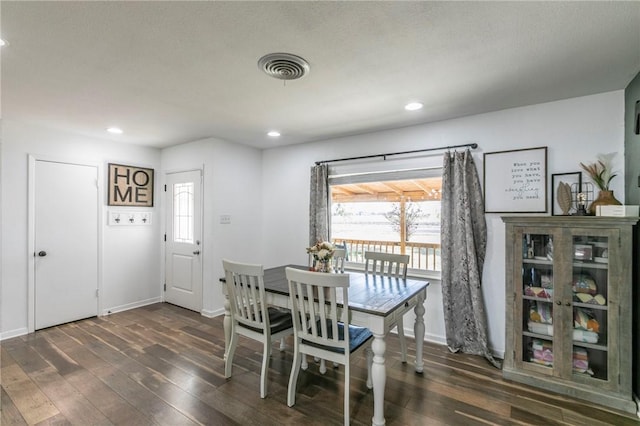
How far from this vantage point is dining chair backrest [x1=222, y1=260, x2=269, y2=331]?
2295 millimetres

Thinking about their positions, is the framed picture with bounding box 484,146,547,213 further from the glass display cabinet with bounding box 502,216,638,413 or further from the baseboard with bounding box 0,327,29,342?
the baseboard with bounding box 0,327,29,342

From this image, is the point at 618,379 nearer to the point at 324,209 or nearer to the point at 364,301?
the point at 364,301

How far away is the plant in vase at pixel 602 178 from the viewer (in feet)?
7.66

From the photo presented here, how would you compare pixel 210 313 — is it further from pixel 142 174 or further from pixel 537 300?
pixel 537 300

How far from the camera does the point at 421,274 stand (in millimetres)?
3502

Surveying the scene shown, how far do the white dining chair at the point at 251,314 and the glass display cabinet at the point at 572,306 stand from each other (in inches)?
79.4

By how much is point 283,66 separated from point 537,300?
278 cm

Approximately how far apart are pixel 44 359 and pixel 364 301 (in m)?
3.17

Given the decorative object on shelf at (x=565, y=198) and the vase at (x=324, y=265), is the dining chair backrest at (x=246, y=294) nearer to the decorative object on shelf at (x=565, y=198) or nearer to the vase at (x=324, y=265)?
the vase at (x=324, y=265)

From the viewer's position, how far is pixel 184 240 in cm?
451

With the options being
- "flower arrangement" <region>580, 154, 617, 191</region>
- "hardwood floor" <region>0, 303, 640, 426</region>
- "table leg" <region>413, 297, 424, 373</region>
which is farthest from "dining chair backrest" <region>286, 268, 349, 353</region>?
"flower arrangement" <region>580, 154, 617, 191</region>

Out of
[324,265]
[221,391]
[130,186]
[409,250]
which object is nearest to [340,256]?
[324,265]

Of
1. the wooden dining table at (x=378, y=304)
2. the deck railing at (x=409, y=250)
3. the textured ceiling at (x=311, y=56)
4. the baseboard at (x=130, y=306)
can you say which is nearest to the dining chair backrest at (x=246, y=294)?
the wooden dining table at (x=378, y=304)

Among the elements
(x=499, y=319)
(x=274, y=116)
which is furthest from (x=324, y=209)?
(x=499, y=319)
